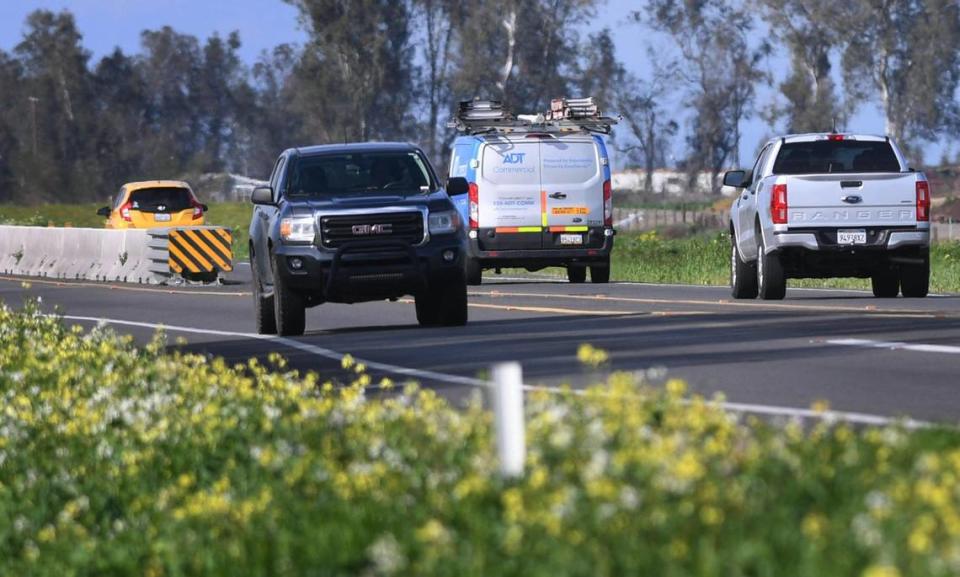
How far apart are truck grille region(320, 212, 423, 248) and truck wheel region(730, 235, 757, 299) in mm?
6698

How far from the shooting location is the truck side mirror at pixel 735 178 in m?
24.1

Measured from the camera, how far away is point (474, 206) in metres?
30.2

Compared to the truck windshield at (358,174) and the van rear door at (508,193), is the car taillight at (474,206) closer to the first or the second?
the van rear door at (508,193)

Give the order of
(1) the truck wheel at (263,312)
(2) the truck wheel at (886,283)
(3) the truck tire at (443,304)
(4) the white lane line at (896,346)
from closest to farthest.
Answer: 1. (4) the white lane line at (896,346)
2. (3) the truck tire at (443,304)
3. (1) the truck wheel at (263,312)
4. (2) the truck wheel at (886,283)

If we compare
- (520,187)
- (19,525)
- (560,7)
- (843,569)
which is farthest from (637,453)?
(560,7)

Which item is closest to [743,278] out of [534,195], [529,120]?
[534,195]

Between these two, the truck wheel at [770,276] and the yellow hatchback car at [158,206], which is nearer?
the truck wheel at [770,276]

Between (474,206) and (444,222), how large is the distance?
11096 mm

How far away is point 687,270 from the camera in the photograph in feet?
116

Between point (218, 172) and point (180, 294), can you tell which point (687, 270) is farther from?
point (218, 172)

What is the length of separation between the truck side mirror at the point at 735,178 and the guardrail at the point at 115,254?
40.6 ft

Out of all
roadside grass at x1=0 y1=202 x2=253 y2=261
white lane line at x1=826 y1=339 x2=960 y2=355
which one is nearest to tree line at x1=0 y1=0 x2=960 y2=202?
roadside grass at x1=0 y1=202 x2=253 y2=261

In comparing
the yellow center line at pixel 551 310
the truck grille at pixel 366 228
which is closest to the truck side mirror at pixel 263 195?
the truck grille at pixel 366 228

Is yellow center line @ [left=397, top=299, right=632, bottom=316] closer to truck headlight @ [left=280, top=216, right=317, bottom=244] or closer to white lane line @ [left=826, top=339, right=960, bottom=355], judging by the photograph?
truck headlight @ [left=280, top=216, right=317, bottom=244]
